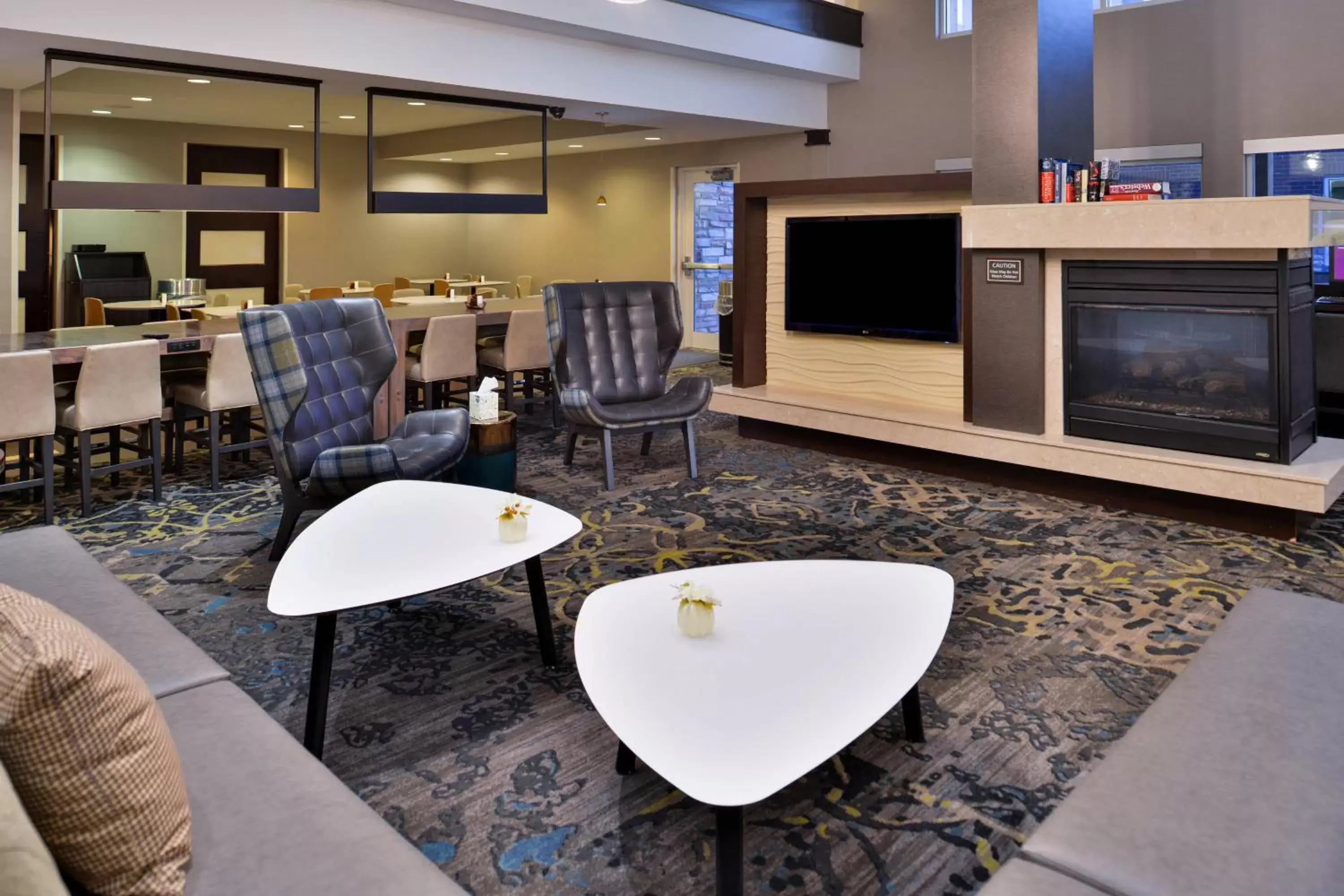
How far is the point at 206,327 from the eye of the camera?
6.00m

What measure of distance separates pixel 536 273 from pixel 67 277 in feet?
18.2

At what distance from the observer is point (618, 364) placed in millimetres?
5945

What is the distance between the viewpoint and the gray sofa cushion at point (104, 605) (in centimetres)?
211

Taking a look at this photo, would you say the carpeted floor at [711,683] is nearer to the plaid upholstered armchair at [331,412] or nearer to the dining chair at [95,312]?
the plaid upholstered armchair at [331,412]

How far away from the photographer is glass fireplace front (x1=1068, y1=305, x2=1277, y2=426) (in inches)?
181

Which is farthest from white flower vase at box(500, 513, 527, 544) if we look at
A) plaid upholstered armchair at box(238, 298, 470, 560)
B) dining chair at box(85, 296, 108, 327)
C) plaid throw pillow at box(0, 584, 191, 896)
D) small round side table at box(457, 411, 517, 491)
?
dining chair at box(85, 296, 108, 327)

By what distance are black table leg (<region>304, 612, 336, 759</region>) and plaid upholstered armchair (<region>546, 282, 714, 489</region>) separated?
287 centimetres

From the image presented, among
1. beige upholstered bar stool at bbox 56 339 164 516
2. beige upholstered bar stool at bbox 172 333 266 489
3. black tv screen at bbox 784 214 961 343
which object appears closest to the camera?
beige upholstered bar stool at bbox 56 339 164 516

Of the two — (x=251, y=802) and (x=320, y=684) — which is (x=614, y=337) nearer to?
A: (x=320, y=684)

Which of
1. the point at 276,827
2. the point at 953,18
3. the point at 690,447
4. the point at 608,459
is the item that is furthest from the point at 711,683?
the point at 953,18

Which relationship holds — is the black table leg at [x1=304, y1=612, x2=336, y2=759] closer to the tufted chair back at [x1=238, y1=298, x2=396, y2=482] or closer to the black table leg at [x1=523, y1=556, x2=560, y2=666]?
the black table leg at [x1=523, y1=556, x2=560, y2=666]

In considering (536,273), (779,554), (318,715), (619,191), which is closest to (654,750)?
(318,715)

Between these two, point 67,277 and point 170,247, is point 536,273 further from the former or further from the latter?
point 67,277

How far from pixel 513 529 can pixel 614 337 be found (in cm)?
312
